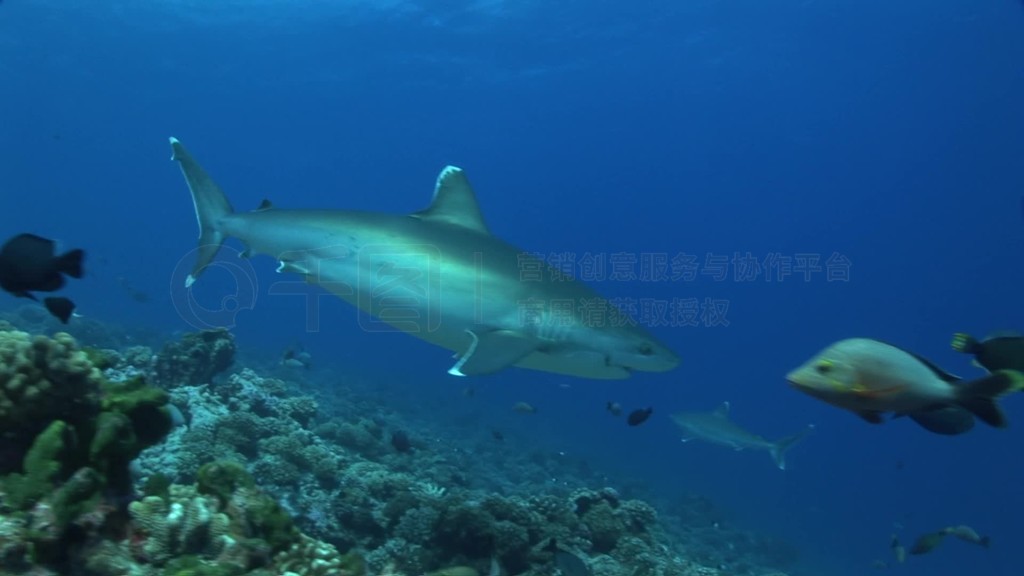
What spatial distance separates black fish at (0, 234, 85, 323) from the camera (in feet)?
15.9

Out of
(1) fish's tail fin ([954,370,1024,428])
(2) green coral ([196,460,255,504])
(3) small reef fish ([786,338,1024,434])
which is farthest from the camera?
(2) green coral ([196,460,255,504])

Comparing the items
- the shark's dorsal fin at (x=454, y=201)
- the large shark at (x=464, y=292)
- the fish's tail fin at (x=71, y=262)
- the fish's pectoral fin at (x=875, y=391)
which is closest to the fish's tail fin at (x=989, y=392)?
the fish's pectoral fin at (x=875, y=391)

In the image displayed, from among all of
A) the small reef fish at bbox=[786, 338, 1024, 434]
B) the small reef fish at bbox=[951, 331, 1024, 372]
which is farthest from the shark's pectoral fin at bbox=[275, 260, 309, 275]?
the small reef fish at bbox=[951, 331, 1024, 372]

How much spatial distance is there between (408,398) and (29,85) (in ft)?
220

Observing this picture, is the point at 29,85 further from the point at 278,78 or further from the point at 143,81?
the point at 278,78

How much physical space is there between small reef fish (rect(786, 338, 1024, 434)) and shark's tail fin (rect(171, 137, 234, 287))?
610cm

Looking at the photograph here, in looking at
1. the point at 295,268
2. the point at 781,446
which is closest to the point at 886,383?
the point at 295,268

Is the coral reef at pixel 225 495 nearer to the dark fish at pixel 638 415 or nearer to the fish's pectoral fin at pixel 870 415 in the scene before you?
the dark fish at pixel 638 415

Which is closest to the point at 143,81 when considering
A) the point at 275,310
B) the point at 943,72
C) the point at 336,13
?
the point at 336,13

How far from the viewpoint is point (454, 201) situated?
680cm

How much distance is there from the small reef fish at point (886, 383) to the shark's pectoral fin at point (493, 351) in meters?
2.73

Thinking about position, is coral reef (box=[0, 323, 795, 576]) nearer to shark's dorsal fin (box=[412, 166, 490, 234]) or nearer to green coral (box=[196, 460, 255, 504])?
green coral (box=[196, 460, 255, 504])

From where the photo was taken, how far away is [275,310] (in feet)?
442

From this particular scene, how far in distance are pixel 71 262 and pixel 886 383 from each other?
577 cm
